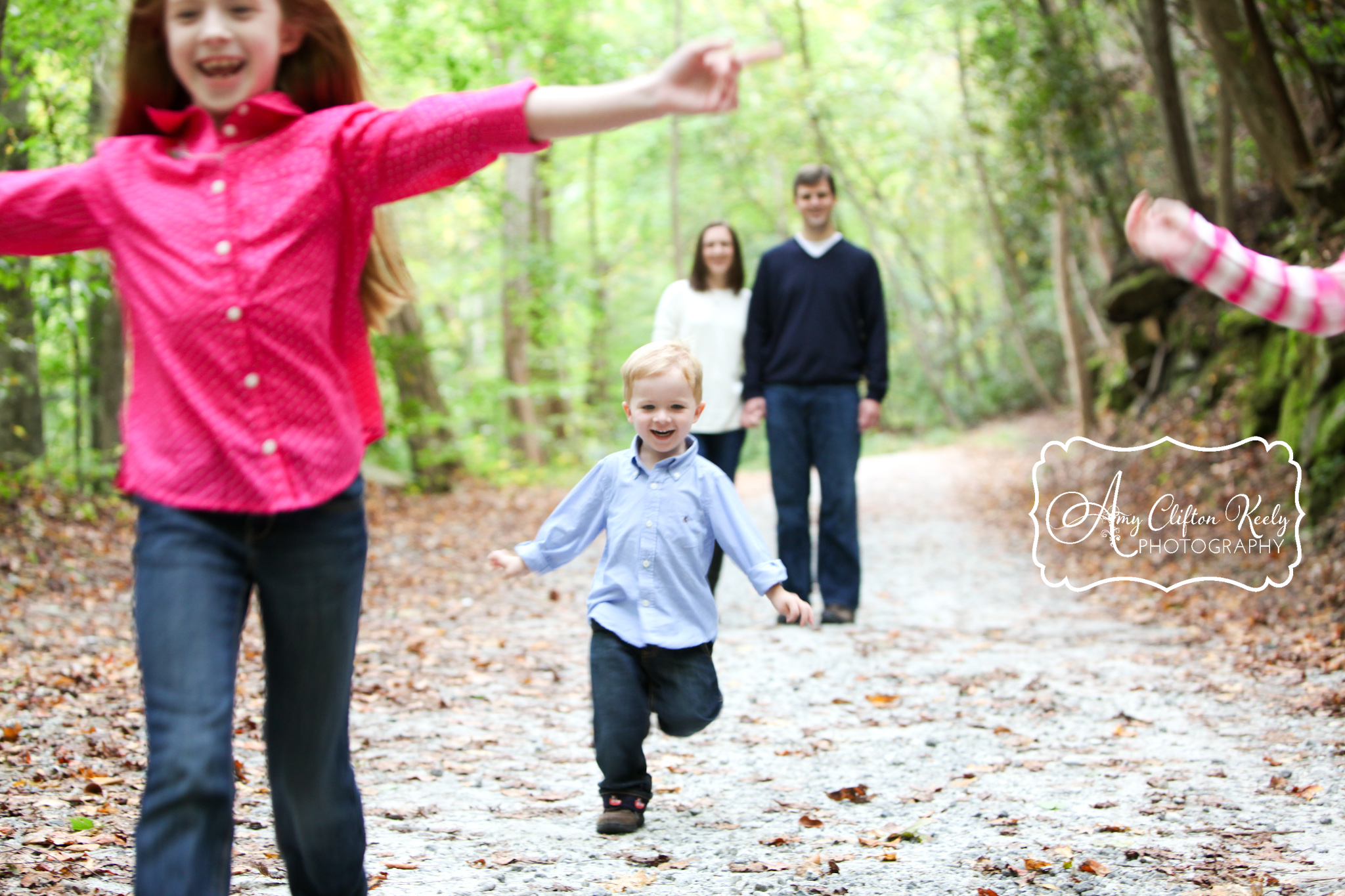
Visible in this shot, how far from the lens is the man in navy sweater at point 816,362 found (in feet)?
23.1

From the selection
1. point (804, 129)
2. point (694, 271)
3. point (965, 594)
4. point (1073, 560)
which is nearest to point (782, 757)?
point (694, 271)

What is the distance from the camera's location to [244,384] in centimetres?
228

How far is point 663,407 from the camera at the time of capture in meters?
3.90

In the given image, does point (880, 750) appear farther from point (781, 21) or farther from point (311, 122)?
point (781, 21)

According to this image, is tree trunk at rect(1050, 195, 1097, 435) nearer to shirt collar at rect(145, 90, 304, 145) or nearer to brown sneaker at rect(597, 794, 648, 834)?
brown sneaker at rect(597, 794, 648, 834)

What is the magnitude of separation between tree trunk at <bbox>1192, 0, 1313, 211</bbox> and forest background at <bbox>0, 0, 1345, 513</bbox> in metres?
0.02

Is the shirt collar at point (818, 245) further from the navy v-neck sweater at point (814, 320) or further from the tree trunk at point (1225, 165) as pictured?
the tree trunk at point (1225, 165)

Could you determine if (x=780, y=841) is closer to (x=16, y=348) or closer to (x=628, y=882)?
(x=628, y=882)

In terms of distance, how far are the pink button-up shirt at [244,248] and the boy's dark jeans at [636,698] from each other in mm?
1703

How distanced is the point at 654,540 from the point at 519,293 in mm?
19001

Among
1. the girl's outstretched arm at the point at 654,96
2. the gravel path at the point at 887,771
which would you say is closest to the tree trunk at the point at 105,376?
the gravel path at the point at 887,771

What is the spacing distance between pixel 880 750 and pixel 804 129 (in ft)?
88.8

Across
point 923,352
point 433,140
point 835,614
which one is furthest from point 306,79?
point 923,352

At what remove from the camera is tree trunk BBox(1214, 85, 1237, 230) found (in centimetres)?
1183
